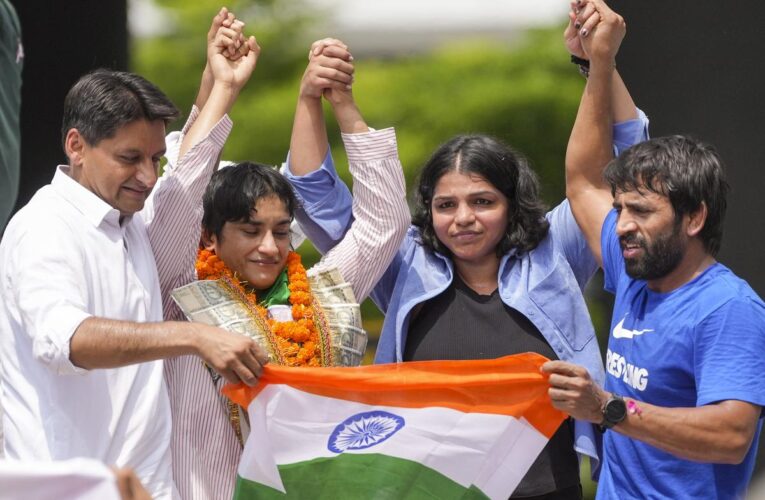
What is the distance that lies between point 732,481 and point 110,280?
5.40 feet

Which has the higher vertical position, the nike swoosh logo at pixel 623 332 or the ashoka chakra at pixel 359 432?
the nike swoosh logo at pixel 623 332

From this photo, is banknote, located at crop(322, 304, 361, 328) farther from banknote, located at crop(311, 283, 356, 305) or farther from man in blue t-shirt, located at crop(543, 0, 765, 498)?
man in blue t-shirt, located at crop(543, 0, 765, 498)

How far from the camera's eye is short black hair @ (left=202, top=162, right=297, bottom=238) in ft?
12.4

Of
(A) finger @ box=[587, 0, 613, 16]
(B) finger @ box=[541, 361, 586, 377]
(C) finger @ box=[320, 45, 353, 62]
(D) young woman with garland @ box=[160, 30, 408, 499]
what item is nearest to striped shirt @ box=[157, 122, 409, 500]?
(D) young woman with garland @ box=[160, 30, 408, 499]

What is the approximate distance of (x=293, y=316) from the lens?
377cm

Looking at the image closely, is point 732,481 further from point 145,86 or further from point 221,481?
point 145,86

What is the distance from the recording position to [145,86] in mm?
3553

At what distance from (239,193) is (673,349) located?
1.28 metres

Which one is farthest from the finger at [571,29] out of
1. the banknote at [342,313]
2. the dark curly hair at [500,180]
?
the banknote at [342,313]

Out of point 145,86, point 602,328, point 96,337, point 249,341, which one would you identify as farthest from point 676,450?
point 602,328

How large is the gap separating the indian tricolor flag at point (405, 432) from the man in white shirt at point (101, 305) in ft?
0.84

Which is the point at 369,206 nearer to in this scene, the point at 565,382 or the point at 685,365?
the point at 565,382

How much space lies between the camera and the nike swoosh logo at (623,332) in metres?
3.47

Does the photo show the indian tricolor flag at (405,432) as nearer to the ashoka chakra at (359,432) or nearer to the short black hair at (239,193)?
the ashoka chakra at (359,432)
